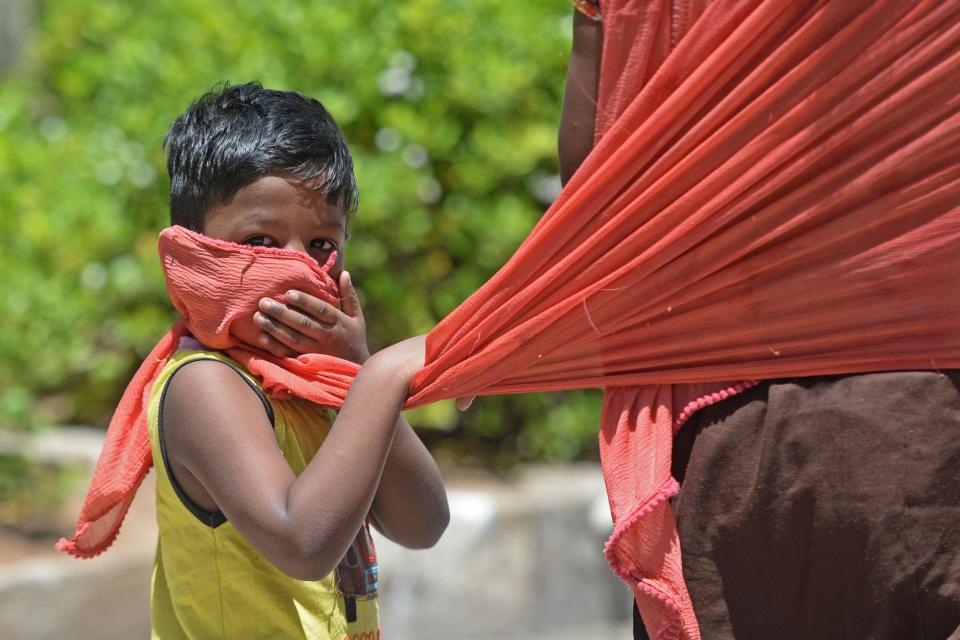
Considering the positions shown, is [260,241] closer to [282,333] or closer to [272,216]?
[272,216]

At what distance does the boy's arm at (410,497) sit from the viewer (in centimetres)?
219

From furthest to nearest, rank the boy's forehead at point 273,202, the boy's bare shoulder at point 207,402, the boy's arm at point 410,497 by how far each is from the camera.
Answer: the boy's arm at point 410,497, the boy's forehead at point 273,202, the boy's bare shoulder at point 207,402

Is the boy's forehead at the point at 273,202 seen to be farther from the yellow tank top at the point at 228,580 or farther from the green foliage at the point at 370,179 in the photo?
the green foliage at the point at 370,179

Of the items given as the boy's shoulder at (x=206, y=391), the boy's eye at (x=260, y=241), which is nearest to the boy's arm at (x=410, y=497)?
the boy's shoulder at (x=206, y=391)

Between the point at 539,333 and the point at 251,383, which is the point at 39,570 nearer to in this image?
the point at 251,383

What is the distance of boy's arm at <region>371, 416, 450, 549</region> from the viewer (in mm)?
2193

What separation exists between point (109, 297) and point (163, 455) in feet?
11.5

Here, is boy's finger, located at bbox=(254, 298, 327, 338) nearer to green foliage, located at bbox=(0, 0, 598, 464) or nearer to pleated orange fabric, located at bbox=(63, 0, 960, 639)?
pleated orange fabric, located at bbox=(63, 0, 960, 639)

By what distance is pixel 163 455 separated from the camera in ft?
6.71

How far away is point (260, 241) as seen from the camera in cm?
205

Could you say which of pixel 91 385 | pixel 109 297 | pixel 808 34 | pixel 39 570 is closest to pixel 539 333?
pixel 808 34

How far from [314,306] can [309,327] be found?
34 millimetres


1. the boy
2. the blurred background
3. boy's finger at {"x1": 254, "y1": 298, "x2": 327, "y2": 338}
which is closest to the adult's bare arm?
the boy

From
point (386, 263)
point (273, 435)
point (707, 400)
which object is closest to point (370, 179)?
point (386, 263)
